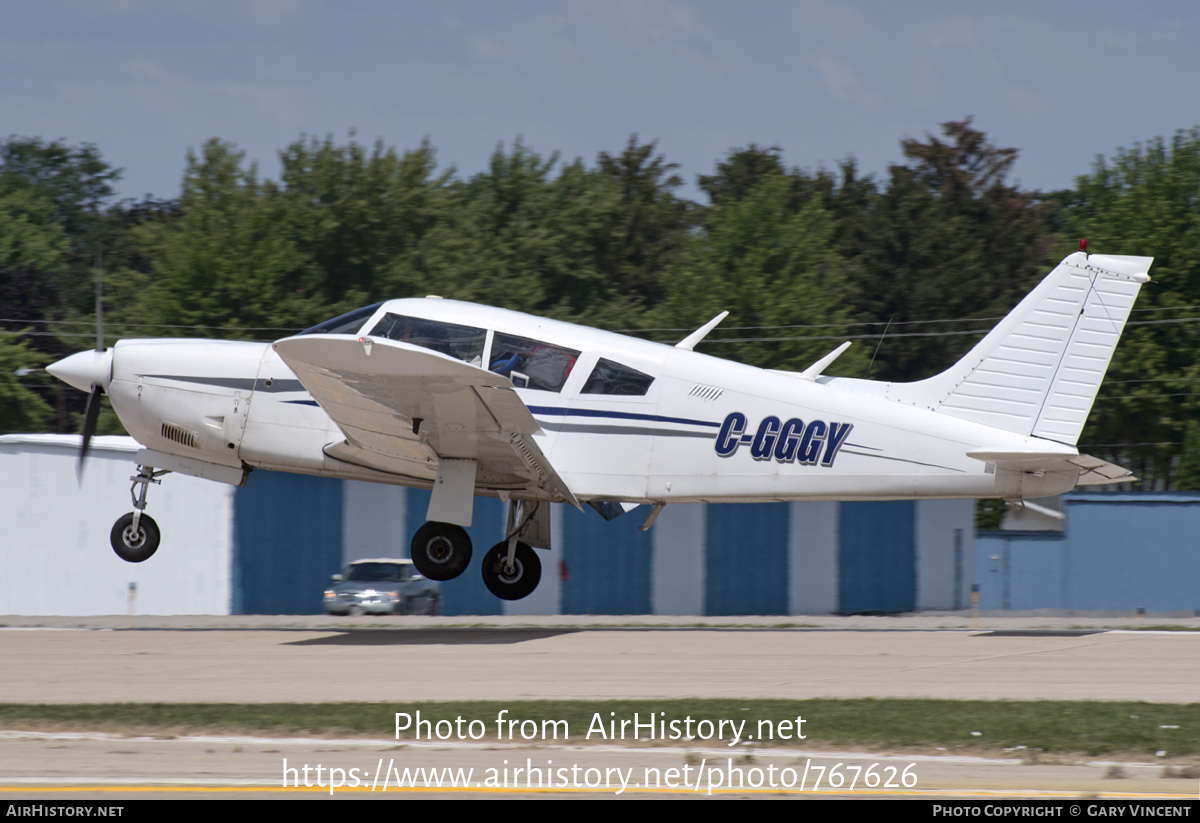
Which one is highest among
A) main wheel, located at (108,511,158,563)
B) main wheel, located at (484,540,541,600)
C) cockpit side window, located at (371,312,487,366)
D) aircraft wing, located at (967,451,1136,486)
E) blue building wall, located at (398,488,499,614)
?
cockpit side window, located at (371,312,487,366)

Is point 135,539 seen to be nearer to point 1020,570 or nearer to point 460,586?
point 460,586

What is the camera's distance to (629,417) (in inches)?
511

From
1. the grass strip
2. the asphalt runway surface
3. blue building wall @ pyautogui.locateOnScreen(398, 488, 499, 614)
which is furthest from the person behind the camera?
blue building wall @ pyautogui.locateOnScreen(398, 488, 499, 614)

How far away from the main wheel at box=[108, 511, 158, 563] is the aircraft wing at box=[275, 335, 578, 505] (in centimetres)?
234

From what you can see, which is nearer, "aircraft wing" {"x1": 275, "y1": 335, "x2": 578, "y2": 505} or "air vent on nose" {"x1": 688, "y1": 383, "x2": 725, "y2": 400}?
"aircraft wing" {"x1": 275, "y1": 335, "x2": 578, "y2": 505}

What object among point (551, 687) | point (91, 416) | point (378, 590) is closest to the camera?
Result: point (551, 687)

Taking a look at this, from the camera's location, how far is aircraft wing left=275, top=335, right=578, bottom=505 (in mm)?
11125

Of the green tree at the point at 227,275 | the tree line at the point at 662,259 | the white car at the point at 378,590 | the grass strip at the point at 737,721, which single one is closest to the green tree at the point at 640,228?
the tree line at the point at 662,259

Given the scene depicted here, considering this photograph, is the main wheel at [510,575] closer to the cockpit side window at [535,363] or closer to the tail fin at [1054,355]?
the cockpit side window at [535,363]

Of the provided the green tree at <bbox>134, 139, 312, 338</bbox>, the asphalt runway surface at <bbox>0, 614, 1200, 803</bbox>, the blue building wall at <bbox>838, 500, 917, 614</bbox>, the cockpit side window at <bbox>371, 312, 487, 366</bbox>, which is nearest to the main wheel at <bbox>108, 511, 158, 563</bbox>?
the asphalt runway surface at <bbox>0, 614, 1200, 803</bbox>

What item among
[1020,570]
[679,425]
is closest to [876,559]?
[1020,570]

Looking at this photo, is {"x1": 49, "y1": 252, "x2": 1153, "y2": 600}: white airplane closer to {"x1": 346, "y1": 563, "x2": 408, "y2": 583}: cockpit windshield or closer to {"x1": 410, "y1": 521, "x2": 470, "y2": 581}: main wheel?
{"x1": 410, "y1": 521, "x2": 470, "y2": 581}: main wheel

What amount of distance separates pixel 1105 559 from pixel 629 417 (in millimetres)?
15925
